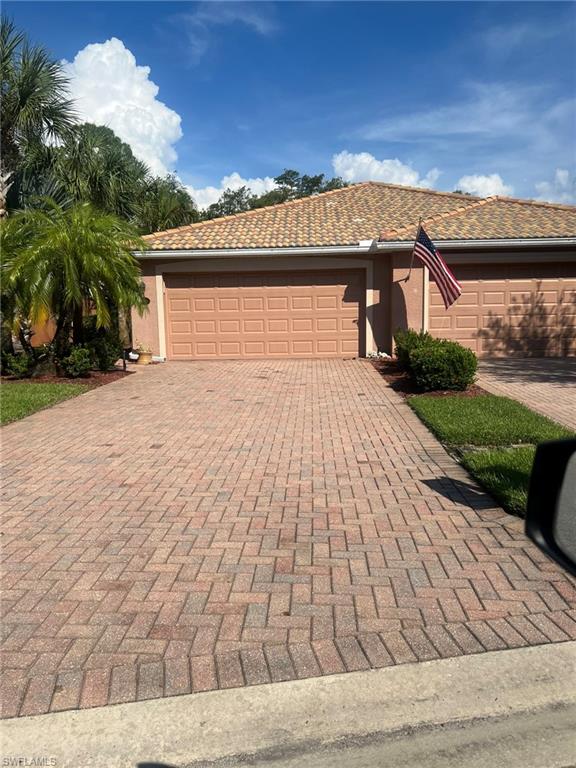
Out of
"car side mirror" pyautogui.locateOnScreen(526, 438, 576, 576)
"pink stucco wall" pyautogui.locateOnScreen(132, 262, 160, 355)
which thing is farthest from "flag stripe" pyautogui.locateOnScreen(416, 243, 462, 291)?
"car side mirror" pyautogui.locateOnScreen(526, 438, 576, 576)

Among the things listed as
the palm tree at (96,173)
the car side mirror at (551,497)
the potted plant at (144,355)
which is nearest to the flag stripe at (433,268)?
the potted plant at (144,355)

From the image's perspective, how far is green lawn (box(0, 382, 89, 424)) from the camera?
31.2ft

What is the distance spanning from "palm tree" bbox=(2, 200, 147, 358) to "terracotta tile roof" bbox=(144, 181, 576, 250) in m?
3.71

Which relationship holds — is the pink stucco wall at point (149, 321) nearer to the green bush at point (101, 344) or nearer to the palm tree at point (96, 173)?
the green bush at point (101, 344)

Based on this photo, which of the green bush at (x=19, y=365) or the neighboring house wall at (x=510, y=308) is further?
the neighboring house wall at (x=510, y=308)

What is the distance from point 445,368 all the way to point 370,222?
31.1ft

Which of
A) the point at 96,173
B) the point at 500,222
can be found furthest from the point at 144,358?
the point at 500,222

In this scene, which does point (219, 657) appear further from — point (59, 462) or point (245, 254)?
point (245, 254)

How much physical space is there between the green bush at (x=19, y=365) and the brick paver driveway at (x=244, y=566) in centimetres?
583

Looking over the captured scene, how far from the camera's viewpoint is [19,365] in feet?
42.9

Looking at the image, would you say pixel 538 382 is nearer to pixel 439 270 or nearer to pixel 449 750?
pixel 439 270

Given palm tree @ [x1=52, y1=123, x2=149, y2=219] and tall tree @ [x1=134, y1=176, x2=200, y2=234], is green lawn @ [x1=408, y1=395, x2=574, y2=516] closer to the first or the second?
palm tree @ [x1=52, y1=123, x2=149, y2=219]

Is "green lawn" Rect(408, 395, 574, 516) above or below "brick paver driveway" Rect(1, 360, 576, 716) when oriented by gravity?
above

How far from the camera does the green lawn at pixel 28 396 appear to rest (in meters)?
9.51
